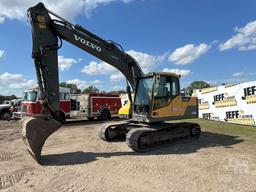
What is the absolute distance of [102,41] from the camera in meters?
9.75

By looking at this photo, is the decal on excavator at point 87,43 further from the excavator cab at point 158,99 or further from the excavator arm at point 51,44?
the excavator cab at point 158,99

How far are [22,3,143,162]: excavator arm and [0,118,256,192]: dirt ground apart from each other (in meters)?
0.85

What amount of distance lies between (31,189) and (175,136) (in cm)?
600

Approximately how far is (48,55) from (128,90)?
333 cm

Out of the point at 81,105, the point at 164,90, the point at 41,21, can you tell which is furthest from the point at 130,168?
the point at 81,105

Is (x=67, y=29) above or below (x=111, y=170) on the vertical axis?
above

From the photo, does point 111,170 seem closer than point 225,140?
Yes

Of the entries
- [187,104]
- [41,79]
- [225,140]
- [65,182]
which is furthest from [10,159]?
[225,140]

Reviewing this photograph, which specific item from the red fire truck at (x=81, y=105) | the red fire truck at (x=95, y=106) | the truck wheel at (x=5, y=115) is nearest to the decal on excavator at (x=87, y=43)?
the red fire truck at (x=81, y=105)

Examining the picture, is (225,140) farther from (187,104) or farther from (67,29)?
(67,29)

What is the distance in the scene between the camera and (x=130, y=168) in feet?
22.0

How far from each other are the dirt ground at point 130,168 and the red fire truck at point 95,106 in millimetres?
11253

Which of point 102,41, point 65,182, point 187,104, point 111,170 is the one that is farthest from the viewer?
point 187,104

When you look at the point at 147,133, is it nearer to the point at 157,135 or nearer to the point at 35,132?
the point at 157,135
